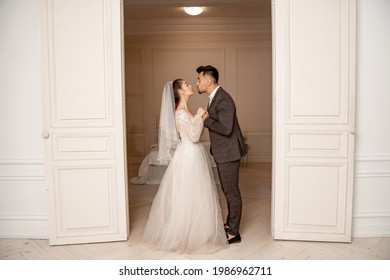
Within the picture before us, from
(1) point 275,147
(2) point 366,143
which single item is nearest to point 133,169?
(1) point 275,147

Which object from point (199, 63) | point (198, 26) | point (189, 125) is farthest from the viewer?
point (199, 63)

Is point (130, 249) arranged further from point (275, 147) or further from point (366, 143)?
point (366, 143)

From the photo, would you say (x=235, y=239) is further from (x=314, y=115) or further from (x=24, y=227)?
(x=24, y=227)

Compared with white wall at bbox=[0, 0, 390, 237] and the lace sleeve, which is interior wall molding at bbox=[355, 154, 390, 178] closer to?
white wall at bbox=[0, 0, 390, 237]

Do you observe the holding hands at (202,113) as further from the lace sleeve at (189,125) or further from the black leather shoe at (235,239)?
the black leather shoe at (235,239)

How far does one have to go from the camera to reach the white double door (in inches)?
128

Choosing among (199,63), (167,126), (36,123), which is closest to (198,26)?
(199,63)

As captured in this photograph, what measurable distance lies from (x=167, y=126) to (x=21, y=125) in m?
1.53

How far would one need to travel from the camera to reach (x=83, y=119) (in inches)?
131

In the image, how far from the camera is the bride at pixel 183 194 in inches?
125

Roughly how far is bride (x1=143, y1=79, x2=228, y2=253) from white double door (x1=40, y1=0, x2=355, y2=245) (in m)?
0.43

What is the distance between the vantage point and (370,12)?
10.9ft

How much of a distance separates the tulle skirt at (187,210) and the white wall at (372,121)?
5.00 feet
